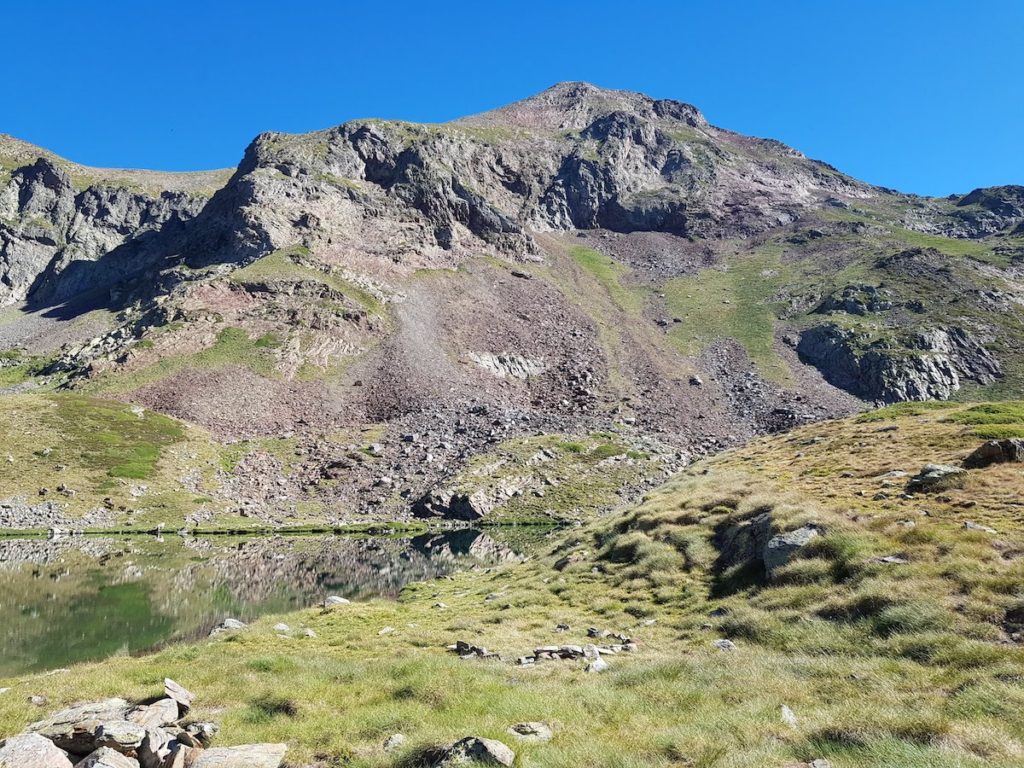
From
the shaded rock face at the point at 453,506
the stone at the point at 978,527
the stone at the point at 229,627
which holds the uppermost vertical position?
the stone at the point at 978,527

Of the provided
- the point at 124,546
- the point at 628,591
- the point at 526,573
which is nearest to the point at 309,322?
the point at 124,546

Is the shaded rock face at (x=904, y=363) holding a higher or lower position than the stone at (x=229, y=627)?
higher

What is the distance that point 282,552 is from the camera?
181 ft

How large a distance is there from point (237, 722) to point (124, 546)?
5387 cm

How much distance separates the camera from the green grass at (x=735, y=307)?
129750mm

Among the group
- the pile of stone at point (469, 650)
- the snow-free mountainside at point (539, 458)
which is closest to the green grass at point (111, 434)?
the snow-free mountainside at point (539, 458)

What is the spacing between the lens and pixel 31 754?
366 inches

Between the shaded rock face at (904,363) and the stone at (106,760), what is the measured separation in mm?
126844

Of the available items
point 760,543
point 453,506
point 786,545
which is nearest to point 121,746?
point 786,545

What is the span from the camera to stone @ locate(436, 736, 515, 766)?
28.6ft

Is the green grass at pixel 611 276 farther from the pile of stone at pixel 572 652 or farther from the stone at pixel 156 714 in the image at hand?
the stone at pixel 156 714

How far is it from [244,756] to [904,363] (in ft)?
438

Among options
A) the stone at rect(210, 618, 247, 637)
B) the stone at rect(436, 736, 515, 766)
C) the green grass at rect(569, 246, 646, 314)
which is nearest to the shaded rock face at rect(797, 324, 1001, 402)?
the green grass at rect(569, 246, 646, 314)

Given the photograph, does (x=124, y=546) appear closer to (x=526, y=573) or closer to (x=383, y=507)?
(x=383, y=507)
